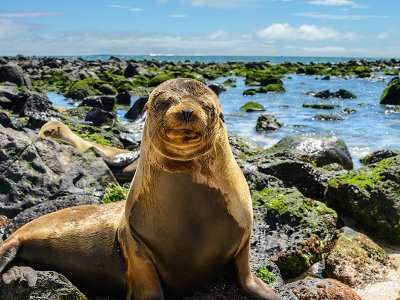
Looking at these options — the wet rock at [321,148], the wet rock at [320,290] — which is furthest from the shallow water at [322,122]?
the wet rock at [320,290]

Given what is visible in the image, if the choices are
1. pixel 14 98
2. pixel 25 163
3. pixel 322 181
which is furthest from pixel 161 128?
pixel 14 98

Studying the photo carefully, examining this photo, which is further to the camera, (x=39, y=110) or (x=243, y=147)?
(x=39, y=110)

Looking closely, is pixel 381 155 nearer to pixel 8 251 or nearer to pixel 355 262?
pixel 355 262

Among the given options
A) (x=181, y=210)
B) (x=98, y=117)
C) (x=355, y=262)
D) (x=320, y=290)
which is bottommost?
(x=98, y=117)

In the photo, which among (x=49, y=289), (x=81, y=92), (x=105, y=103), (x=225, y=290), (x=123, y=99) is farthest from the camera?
(x=81, y=92)

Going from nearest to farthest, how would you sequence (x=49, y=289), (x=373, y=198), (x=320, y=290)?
(x=49, y=289), (x=320, y=290), (x=373, y=198)

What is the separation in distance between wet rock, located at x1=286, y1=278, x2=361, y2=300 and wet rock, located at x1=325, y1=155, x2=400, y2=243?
82.9 inches

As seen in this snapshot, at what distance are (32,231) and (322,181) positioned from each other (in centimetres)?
478

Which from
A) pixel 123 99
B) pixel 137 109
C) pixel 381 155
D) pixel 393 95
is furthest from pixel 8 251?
pixel 393 95

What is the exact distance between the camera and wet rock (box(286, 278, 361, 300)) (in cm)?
486

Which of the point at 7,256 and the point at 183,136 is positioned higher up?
the point at 183,136

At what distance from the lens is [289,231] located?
566 cm

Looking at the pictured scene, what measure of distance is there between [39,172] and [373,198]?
14.6ft

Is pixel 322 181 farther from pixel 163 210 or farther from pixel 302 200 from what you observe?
pixel 163 210
